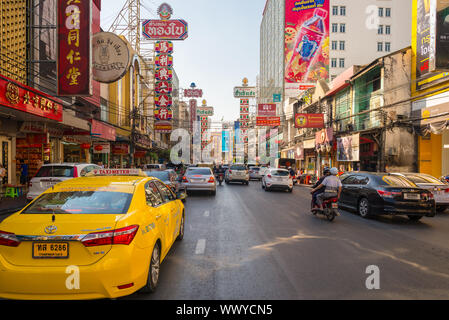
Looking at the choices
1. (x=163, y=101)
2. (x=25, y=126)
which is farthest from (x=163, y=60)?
(x=25, y=126)

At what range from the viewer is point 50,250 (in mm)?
3447

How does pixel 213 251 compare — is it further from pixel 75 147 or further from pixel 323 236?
pixel 75 147

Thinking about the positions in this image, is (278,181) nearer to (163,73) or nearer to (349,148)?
(349,148)

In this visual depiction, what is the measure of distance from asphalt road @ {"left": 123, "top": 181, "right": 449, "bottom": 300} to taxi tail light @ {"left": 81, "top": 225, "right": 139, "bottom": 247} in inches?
38.8

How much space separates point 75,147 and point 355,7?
5462 centimetres

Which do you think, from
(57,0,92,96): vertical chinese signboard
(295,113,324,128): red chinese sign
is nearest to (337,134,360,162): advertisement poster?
(295,113,324,128): red chinese sign

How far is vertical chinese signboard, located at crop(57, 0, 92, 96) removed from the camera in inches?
557

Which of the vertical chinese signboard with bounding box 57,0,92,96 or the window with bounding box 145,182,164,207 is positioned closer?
the window with bounding box 145,182,164,207

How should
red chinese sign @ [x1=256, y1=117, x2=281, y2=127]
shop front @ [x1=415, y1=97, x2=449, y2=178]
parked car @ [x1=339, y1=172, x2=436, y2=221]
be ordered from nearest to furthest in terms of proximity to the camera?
1. parked car @ [x1=339, y1=172, x2=436, y2=221]
2. shop front @ [x1=415, y1=97, x2=449, y2=178]
3. red chinese sign @ [x1=256, y1=117, x2=281, y2=127]

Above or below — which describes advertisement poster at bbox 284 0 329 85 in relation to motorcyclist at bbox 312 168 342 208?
above

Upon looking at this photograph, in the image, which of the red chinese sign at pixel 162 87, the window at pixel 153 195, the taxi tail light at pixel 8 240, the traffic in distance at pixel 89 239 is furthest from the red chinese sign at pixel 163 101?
the taxi tail light at pixel 8 240

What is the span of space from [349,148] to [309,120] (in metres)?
4.99

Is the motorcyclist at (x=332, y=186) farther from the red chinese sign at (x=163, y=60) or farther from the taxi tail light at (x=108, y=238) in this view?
the red chinese sign at (x=163, y=60)

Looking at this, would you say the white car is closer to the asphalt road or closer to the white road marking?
the asphalt road
